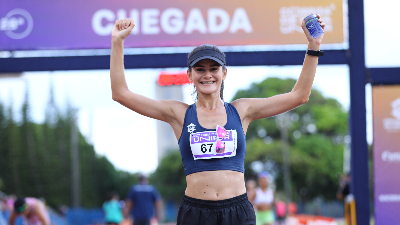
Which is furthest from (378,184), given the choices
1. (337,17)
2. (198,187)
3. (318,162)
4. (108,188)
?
(108,188)

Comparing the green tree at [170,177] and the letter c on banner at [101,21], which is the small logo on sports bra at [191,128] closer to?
the letter c on banner at [101,21]

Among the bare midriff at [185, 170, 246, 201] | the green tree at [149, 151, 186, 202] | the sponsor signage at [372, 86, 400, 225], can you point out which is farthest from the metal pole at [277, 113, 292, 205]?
the bare midriff at [185, 170, 246, 201]

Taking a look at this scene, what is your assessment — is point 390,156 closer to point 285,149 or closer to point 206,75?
point 206,75

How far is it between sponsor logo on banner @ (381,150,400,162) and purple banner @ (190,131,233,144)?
154 inches

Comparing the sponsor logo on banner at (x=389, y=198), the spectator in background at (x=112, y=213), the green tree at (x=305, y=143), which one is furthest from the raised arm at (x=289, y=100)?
the green tree at (x=305, y=143)

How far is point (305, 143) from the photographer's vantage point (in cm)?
4372

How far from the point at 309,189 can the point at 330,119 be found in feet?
25.0

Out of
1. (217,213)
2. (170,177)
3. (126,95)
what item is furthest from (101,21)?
(170,177)

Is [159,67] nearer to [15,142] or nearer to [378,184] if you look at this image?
[378,184]

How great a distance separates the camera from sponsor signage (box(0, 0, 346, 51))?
19.0 feet

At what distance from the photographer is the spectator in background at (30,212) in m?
6.91

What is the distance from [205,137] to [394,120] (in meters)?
4.12

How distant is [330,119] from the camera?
4506 cm

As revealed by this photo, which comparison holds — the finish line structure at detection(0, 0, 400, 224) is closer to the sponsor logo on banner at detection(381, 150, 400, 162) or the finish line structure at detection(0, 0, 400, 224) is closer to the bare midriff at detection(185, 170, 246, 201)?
the sponsor logo on banner at detection(381, 150, 400, 162)
